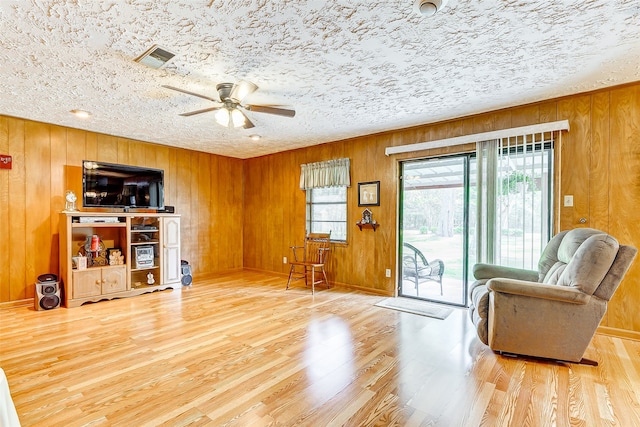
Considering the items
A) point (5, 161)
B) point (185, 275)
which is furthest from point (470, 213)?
point (5, 161)

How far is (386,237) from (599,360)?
8.26ft

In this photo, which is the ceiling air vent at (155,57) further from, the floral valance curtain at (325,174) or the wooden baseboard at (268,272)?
the wooden baseboard at (268,272)

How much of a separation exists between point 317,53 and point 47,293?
4.15 meters

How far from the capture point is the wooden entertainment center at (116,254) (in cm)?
391

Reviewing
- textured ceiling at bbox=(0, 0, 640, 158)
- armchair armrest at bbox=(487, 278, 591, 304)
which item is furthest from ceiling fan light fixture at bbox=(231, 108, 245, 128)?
armchair armrest at bbox=(487, 278, 591, 304)

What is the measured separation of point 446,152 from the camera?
13.0 ft

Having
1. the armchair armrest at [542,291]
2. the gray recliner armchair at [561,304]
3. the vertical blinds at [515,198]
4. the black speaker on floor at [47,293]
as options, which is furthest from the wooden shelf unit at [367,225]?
the black speaker on floor at [47,293]

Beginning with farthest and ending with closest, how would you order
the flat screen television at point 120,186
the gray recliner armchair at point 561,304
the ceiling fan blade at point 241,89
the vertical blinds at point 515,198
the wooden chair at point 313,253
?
the wooden chair at point 313,253, the flat screen television at point 120,186, the vertical blinds at point 515,198, the ceiling fan blade at point 241,89, the gray recliner armchair at point 561,304

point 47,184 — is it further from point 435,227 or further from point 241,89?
point 435,227

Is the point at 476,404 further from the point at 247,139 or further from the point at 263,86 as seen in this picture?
the point at 247,139

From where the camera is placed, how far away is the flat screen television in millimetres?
4180

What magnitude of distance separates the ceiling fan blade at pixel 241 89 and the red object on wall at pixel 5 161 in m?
3.18

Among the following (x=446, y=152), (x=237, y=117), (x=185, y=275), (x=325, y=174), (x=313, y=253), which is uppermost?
(x=237, y=117)

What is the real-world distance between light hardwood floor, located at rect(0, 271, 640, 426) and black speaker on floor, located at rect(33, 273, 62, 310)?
0.17 meters
